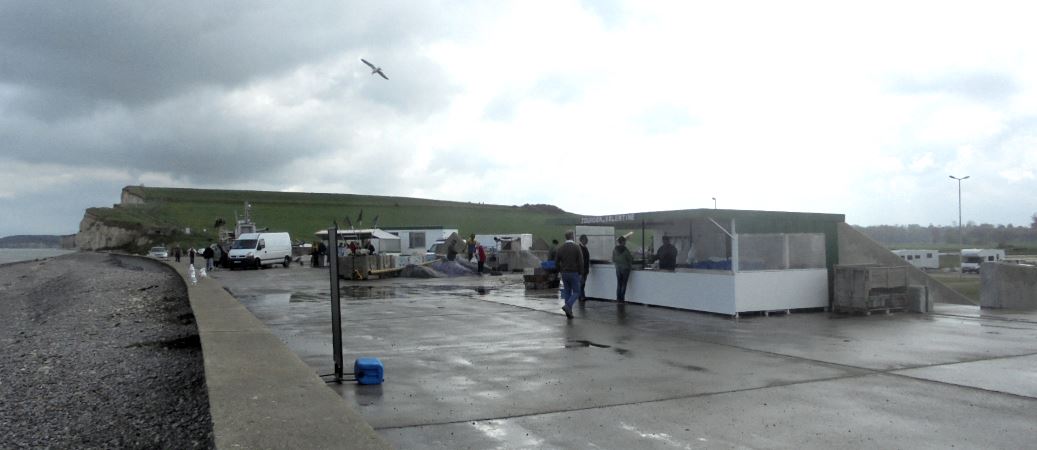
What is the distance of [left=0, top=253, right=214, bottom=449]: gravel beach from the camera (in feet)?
21.7

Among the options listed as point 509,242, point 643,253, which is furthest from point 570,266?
point 509,242

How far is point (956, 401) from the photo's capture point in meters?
6.94

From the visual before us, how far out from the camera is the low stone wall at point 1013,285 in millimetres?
16531

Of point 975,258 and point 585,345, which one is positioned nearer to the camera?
point 585,345

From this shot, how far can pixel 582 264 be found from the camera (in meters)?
15.1

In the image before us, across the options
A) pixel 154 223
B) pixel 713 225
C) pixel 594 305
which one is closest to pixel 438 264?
pixel 594 305

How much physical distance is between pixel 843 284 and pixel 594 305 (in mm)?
5464

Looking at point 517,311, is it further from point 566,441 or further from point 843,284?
point 566,441

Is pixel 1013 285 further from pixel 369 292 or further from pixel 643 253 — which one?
pixel 369 292

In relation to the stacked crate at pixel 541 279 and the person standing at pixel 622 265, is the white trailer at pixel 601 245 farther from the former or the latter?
the stacked crate at pixel 541 279

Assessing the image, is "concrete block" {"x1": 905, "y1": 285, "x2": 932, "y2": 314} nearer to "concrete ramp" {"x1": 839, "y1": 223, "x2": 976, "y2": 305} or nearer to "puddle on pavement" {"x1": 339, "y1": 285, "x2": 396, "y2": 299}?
"concrete ramp" {"x1": 839, "y1": 223, "x2": 976, "y2": 305}

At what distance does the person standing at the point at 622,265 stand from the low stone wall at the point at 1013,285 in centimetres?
820

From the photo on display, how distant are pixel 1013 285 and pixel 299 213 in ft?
419

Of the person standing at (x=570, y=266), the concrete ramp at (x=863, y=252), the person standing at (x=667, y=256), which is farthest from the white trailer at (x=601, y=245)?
the concrete ramp at (x=863, y=252)
